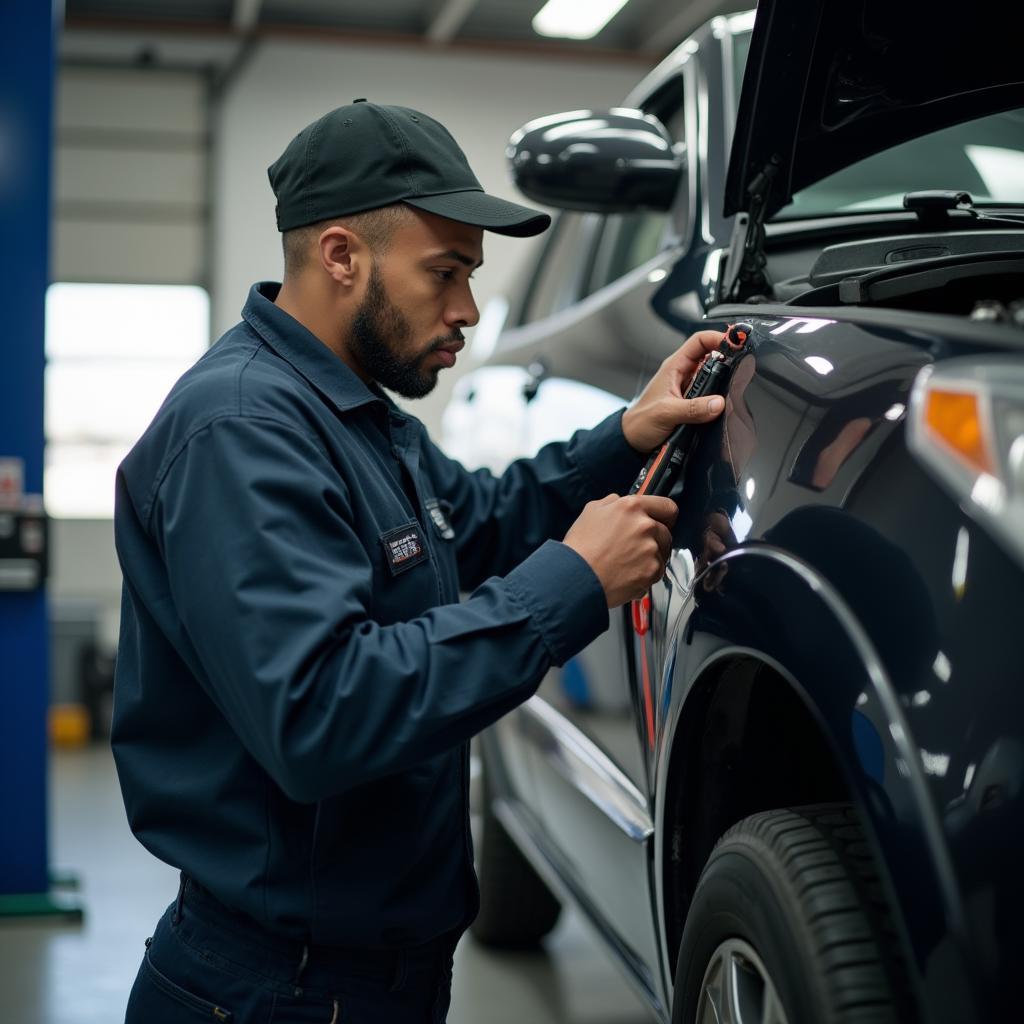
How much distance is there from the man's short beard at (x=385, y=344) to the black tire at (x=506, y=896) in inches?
63.6

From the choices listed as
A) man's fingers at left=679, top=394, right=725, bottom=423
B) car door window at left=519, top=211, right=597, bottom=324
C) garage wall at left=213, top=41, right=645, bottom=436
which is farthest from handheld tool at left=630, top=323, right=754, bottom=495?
garage wall at left=213, top=41, right=645, bottom=436

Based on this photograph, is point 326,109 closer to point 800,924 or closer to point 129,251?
point 129,251

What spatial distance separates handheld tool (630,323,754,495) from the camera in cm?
139

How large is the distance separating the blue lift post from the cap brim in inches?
101

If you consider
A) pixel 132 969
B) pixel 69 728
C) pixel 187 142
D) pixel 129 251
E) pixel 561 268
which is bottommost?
pixel 69 728

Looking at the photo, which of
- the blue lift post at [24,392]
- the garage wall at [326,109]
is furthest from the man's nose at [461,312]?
the garage wall at [326,109]

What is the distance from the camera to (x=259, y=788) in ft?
4.50

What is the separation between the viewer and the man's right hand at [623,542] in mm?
1306

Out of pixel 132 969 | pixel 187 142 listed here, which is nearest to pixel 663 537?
pixel 132 969

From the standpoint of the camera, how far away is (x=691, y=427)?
1425mm

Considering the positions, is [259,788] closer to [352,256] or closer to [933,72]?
[352,256]

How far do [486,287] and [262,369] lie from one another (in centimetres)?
869

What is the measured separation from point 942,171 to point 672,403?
34.2 inches

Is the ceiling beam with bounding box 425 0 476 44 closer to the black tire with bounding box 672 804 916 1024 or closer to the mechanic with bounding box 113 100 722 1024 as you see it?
the mechanic with bounding box 113 100 722 1024
